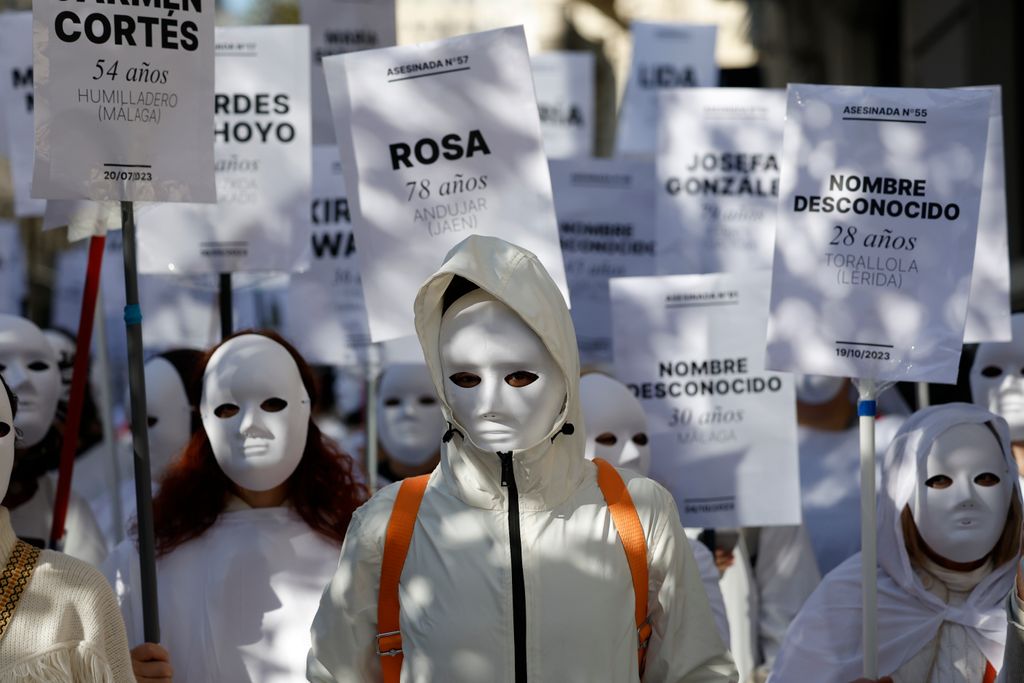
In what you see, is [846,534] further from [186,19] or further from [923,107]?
[186,19]

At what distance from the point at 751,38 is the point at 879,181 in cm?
2109

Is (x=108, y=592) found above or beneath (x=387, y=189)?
beneath

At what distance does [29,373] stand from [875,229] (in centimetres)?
289

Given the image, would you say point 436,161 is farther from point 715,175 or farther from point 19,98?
point 19,98

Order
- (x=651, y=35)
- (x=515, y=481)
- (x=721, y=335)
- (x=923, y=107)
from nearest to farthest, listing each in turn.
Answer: (x=515, y=481) → (x=923, y=107) → (x=721, y=335) → (x=651, y=35)

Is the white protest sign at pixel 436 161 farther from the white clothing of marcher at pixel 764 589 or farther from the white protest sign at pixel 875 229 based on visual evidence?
the white clothing of marcher at pixel 764 589

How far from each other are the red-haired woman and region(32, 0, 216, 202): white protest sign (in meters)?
0.61

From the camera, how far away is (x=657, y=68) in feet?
28.2

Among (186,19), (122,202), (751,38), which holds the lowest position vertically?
(122,202)

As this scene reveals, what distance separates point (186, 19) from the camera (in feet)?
13.7

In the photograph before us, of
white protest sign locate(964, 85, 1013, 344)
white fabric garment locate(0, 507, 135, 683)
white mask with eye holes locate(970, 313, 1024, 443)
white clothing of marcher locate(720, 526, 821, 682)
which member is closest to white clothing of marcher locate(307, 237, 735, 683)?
white fabric garment locate(0, 507, 135, 683)

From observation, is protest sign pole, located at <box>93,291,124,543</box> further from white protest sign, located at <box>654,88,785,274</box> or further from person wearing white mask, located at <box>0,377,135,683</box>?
person wearing white mask, located at <box>0,377,135,683</box>

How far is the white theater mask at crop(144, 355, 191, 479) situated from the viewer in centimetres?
545

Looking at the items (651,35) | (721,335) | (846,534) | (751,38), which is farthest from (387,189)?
(751,38)
